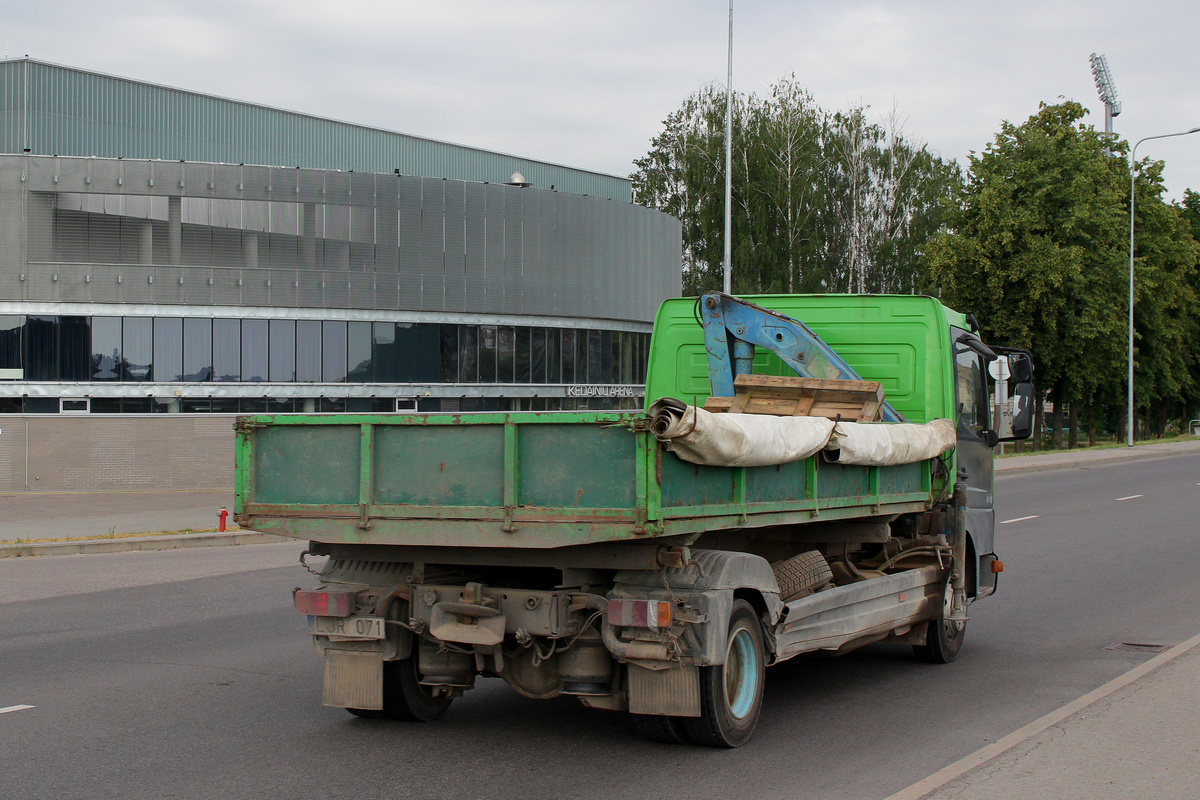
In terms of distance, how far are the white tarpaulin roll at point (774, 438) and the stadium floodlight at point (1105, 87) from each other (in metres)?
78.2

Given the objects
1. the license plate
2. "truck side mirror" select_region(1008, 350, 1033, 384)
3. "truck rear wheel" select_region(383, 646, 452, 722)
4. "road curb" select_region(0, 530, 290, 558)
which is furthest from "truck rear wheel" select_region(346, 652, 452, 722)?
"road curb" select_region(0, 530, 290, 558)

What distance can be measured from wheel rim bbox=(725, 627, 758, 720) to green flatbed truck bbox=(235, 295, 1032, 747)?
0.03 feet

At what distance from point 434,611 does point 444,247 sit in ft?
78.4

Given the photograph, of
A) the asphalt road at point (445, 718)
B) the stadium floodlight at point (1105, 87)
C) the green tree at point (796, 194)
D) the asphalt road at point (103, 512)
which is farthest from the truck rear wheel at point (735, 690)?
the stadium floodlight at point (1105, 87)

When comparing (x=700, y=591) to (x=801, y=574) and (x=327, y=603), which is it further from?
(x=327, y=603)

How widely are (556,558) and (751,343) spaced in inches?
126

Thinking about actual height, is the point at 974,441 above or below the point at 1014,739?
above

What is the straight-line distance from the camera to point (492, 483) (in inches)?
215

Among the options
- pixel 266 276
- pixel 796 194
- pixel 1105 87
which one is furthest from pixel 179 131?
pixel 1105 87

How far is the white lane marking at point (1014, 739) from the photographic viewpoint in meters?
4.89

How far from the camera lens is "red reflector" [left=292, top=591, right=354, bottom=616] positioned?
6012 millimetres

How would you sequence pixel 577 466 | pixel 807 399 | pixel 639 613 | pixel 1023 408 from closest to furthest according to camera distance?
pixel 577 466, pixel 639 613, pixel 807 399, pixel 1023 408

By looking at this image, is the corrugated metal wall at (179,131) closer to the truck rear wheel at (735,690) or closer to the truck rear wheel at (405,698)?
the truck rear wheel at (405,698)

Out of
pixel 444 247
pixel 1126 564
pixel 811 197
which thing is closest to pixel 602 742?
pixel 1126 564
